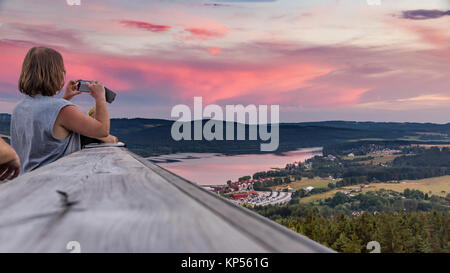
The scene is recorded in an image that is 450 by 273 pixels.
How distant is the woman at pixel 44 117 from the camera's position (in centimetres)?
321

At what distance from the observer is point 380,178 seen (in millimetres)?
95625

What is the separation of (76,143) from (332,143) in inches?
4993

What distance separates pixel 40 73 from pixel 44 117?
1.32ft

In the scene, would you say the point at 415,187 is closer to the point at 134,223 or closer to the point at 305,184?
the point at 305,184

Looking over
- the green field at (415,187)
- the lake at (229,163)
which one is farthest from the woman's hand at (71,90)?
the green field at (415,187)

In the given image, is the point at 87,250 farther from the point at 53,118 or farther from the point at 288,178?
the point at 288,178

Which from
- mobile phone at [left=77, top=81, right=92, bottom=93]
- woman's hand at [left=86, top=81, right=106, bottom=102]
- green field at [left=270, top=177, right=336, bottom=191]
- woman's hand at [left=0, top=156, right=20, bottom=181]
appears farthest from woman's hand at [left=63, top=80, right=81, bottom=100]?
green field at [left=270, top=177, right=336, bottom=191]

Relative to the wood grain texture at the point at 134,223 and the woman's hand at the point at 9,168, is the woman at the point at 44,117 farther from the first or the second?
the wood grain texture at the point at 134,223

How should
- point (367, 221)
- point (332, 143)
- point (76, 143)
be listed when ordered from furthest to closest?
point (332, 143), point (367, 221), point (76, 143)

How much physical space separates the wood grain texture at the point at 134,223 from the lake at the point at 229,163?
6515 centimetres

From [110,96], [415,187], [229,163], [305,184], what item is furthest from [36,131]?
[229,163]

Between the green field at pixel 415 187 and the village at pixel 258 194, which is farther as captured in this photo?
the green field at pixel 415 187

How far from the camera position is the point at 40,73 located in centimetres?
322
